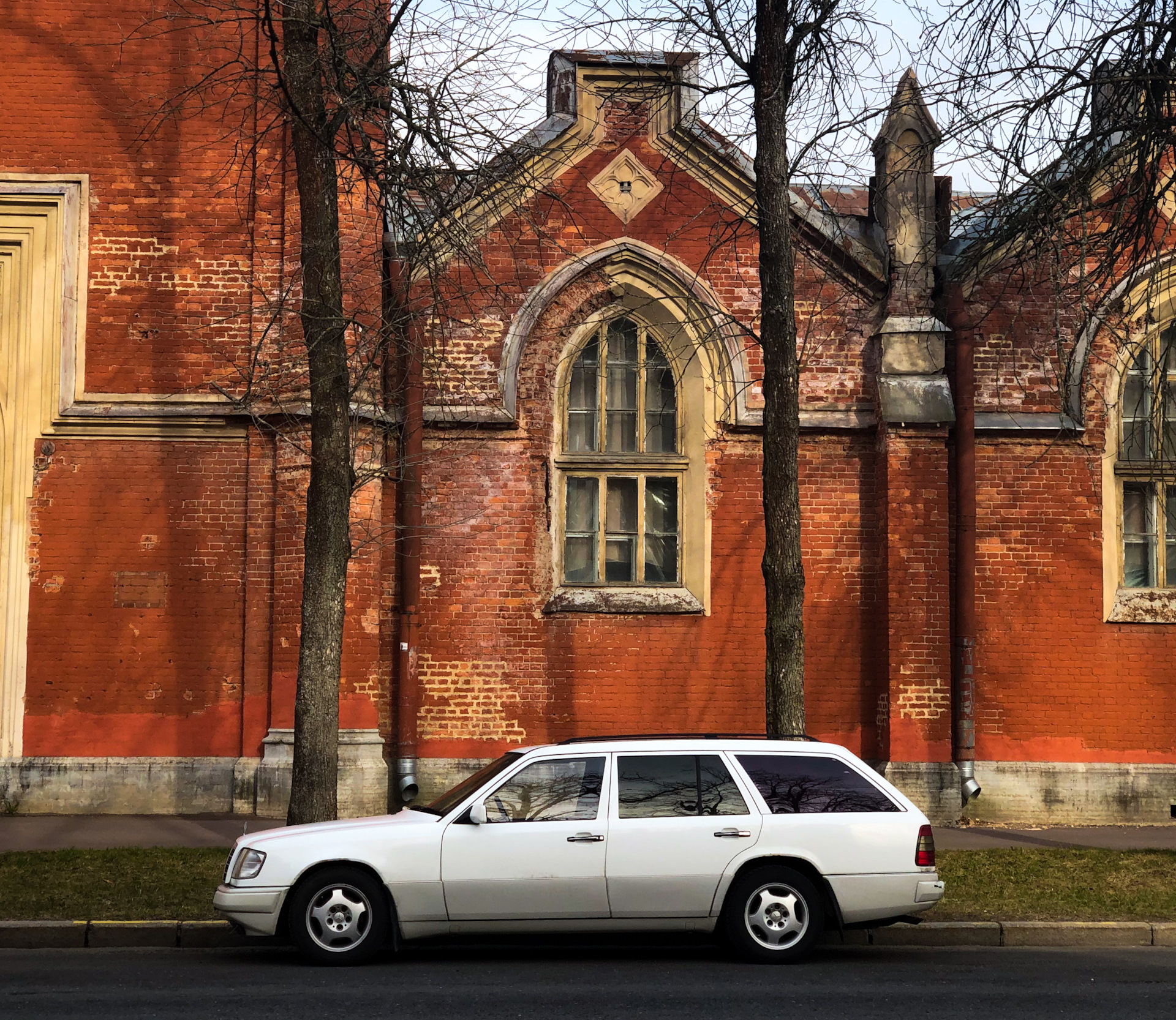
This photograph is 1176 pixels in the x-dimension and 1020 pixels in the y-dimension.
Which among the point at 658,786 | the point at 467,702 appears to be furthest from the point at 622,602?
the point at 658,786

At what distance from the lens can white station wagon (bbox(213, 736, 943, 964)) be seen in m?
8.25

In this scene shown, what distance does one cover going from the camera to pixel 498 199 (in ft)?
47.8

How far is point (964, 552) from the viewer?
14.7 metres

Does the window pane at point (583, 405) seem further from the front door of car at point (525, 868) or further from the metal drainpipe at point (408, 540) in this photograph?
the front door of car at point (525, 868)

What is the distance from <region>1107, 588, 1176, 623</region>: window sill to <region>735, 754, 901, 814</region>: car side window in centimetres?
736

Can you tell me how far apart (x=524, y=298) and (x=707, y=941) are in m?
7.97

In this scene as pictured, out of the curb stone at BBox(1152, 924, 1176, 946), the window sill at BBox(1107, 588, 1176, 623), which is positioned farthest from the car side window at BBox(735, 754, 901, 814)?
the window sill at BBox(1107, 588, 1176, 623)

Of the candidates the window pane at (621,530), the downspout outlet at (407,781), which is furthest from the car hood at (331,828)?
the window pane at (621,530)

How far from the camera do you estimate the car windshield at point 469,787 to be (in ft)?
28.3

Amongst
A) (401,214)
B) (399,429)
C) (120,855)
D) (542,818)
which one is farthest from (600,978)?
(399,429)

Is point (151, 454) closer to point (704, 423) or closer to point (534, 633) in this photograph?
point (534, 633)

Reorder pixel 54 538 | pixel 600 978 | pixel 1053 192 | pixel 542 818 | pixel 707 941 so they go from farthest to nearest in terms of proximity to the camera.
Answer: pixel 54 538 < pixel 1053 192 < pixel 707 941 < pixel 542 818 < pixel 600 978

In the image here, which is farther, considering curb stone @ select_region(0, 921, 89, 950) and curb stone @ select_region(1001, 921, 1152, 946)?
curb stone @ select_region(1001, 921, 1152, 946)

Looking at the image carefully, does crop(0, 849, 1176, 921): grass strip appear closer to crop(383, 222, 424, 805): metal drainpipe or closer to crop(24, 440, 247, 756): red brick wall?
crop(24, 440, 247, 756): red brick wall
